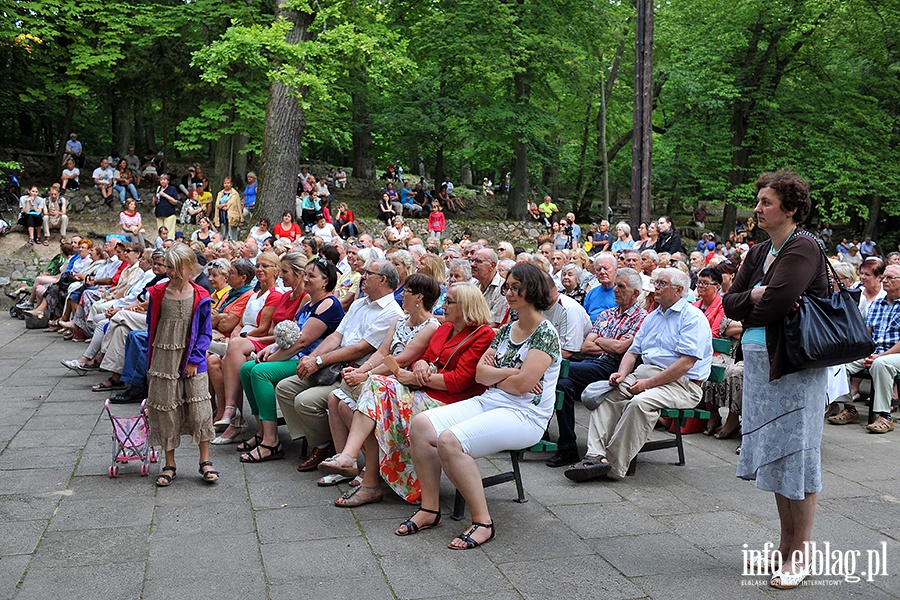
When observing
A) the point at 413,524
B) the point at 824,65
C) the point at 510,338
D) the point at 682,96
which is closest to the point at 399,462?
the point at 413,524

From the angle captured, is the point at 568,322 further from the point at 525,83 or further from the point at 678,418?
the point at 525,83

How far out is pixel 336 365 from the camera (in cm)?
559

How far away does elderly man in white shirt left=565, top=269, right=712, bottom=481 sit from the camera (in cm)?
514

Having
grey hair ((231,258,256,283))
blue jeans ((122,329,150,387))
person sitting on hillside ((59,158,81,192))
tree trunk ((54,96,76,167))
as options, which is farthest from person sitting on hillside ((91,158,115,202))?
grey hair ((231,258,256,283))

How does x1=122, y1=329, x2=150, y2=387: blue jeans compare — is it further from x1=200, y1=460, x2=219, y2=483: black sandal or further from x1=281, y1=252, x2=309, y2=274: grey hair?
x1=200, y1=460, x2=219, y2=483: black sandal

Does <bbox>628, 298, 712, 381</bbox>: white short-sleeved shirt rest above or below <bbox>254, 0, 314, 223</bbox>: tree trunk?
below

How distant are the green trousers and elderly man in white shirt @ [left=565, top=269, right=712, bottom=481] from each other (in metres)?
2.05

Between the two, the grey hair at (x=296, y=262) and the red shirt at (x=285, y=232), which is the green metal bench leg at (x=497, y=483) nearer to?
the grey hair at (x=296, y=262)

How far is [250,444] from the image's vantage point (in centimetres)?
575

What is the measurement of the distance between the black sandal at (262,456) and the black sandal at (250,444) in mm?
47

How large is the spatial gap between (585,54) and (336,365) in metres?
19.7

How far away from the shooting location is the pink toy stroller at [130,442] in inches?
205

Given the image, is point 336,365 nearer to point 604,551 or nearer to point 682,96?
point 604,551

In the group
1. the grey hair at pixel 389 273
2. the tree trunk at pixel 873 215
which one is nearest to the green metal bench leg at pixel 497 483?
the grey hair at pixel 389 273
